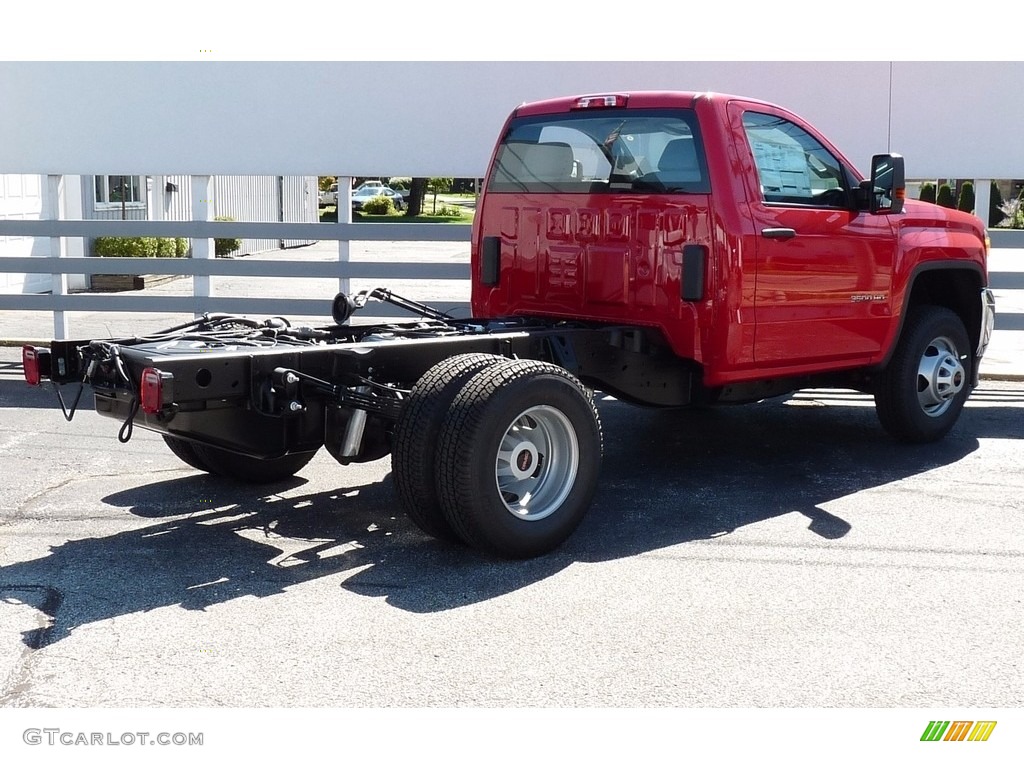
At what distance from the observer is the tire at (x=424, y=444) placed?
5.24 meters

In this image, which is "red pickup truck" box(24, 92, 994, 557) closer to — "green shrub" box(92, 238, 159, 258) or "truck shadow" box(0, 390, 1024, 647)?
"truck shadow" box(0, 390, 1024, 647)

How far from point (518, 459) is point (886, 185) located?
9.96ft

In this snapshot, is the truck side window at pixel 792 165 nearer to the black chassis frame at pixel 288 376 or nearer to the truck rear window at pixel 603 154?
the truck rear window at pixel 603 154

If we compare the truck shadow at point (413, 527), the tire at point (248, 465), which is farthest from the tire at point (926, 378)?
the tire at point (248, 465)

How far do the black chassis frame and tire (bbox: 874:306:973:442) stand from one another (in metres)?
2.40

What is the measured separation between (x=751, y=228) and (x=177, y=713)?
400 cm

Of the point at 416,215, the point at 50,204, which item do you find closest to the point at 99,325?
the point at 50,204

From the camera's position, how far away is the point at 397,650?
14.2 ft

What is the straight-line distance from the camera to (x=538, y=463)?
18.6 feet

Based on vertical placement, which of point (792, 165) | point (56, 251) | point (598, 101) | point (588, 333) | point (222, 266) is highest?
point (598, 101)

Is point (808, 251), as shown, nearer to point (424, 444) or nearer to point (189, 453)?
point (424, 444)

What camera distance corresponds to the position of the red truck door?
662cm

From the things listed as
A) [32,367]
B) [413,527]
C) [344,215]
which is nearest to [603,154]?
[413,527]

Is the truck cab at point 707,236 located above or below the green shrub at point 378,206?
below
